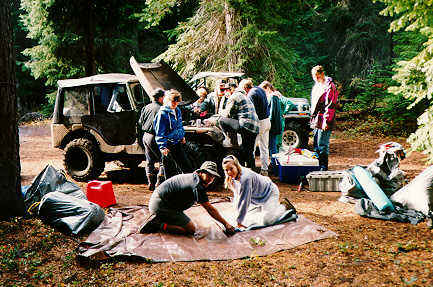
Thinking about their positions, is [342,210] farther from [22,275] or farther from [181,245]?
[22,275]

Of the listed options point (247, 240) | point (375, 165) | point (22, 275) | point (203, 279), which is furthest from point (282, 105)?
point (22, 275)

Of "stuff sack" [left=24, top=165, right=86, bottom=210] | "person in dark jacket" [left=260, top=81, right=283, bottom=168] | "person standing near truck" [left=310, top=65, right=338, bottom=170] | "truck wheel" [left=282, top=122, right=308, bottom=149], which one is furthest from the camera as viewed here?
"truck wheel" [left=282, top=122, right=308, bottom=149]

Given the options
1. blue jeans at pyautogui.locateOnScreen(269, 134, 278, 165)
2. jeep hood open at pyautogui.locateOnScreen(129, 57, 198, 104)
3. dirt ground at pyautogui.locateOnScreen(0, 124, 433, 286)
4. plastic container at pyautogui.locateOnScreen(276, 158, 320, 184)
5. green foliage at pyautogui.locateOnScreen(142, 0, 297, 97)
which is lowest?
dirt ground at pyautogui.locateOnScreen(0, 124, 433, 286)

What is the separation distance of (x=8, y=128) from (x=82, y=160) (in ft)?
10.1

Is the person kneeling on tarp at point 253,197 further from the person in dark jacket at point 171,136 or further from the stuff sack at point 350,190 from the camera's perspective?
the person in dark jacket at point 171,136

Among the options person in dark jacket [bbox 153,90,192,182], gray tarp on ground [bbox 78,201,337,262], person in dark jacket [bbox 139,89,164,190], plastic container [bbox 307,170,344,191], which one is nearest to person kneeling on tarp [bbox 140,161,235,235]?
gray tarp on ground [bbox 78,201,337,262]

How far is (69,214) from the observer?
557 cm

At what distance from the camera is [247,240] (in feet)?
16.6

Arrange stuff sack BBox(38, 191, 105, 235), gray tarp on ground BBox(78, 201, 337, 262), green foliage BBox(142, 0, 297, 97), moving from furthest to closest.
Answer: green foliage BBox(142, 0, 297, 97) < stuff sack BBox(38, 191, 105, 235) < gray tarp on ground BBox(78, 201, 337, 262)

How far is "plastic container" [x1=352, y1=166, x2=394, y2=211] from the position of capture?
18.9 feet

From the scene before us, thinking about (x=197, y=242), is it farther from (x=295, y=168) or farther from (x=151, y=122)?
(x=295, y=168)

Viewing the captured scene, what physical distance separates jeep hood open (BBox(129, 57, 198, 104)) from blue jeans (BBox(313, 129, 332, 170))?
2833mm

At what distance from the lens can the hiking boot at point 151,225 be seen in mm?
5305

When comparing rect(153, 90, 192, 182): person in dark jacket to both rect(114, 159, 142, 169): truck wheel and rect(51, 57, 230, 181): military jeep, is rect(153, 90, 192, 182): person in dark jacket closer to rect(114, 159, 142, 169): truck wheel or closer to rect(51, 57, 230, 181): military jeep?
rect(51, 57, 230, 181): military jeep
